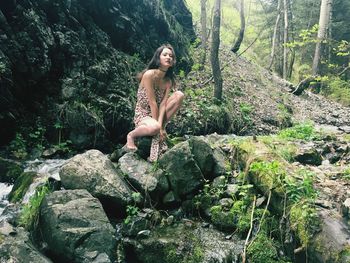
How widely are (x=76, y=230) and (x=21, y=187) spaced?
1945 millimetres

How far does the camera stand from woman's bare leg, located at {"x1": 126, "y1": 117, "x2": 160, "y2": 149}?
16.3 ft

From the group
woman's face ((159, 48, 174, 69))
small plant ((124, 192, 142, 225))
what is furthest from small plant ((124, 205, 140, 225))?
woman's face ((159, 48, 174, 69))

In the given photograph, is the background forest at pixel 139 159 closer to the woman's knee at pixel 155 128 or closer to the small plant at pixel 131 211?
the small plant at pixel 131 211

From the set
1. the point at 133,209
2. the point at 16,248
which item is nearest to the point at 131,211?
the point at 133,209

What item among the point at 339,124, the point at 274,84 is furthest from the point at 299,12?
the point at 339,124

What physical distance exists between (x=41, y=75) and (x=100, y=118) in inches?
65.9

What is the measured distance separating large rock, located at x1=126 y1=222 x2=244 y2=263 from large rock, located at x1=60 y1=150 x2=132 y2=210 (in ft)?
1.97

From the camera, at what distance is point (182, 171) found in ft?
15.3

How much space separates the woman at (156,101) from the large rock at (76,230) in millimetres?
1491

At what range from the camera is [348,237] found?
3.16 m

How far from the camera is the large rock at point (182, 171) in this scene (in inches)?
183

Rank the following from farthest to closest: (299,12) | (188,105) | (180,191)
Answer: (299,12)
(188,105)
(180,191)

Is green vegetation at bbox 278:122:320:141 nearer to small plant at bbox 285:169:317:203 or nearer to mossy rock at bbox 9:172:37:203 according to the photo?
small plant at bbox 285:169:317:203

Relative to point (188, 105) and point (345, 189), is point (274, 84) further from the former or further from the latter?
point (345, 189)
